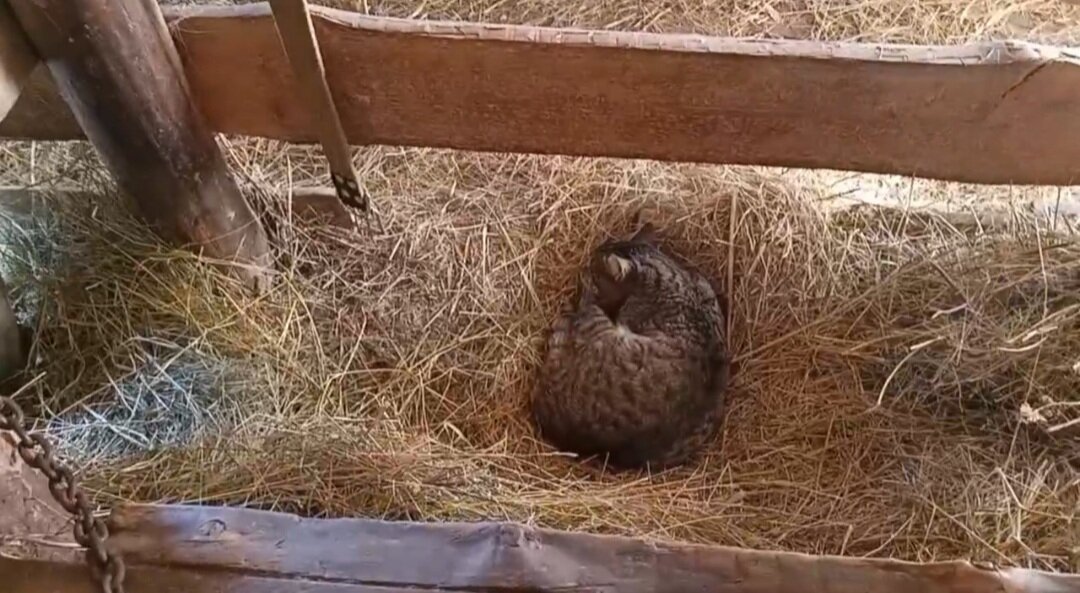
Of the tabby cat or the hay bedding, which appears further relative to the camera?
the tabby cat

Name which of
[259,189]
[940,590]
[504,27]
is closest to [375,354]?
[259,189]

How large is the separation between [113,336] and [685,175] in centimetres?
124

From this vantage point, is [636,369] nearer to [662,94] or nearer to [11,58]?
[662,94]

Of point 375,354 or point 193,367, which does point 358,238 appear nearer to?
point 375,354

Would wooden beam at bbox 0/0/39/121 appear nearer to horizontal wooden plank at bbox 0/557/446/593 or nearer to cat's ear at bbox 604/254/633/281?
horizontal wooden plank at bbox 0/557/446/593

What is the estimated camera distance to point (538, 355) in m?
2.22

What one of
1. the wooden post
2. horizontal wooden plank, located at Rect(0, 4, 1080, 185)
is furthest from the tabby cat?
the wooden post

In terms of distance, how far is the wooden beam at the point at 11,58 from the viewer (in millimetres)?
1611

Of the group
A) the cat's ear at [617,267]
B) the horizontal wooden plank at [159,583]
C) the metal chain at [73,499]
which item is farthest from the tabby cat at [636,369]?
A: the metal chain at [73,499]

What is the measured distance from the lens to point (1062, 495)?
1.85 metres

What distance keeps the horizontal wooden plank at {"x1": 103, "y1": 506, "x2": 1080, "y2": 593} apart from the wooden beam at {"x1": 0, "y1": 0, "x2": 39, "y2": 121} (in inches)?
27.3

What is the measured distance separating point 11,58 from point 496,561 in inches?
41.9

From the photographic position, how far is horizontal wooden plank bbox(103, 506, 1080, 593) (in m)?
1.30

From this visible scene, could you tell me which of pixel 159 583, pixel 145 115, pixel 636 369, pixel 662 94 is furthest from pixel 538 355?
pixel 159 583
